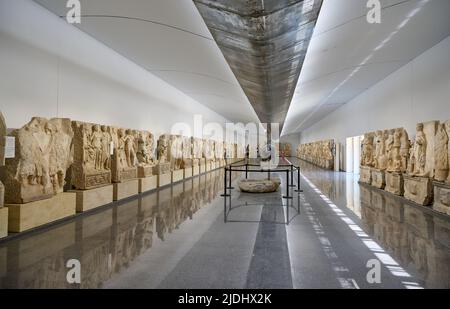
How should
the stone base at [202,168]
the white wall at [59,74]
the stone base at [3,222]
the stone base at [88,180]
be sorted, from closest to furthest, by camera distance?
the stone base at [3,222] < the white wall at [59,74] < the stone base at [88,180] < the stone base at [202,168]

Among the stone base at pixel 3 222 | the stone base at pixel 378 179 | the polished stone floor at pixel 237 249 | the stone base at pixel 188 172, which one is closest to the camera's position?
the polished stone floor at pixel 237 249

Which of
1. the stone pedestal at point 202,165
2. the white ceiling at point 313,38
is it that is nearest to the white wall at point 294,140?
the stone pedestal at point 202,165

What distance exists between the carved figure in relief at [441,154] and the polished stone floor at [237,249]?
3.08ft

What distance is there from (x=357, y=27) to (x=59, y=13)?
6.91 meters

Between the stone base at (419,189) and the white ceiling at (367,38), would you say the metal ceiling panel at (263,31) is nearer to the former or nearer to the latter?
the white ceiling at (367,38)

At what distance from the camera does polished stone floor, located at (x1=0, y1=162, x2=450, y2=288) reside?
303 cm

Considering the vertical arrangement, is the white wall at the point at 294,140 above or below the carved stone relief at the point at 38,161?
above

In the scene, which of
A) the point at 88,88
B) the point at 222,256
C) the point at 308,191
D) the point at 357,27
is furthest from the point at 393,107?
the point at 88,88

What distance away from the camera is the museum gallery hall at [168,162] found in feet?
11.1

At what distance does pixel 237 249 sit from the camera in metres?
3.98

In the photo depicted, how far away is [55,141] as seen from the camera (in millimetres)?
5609
